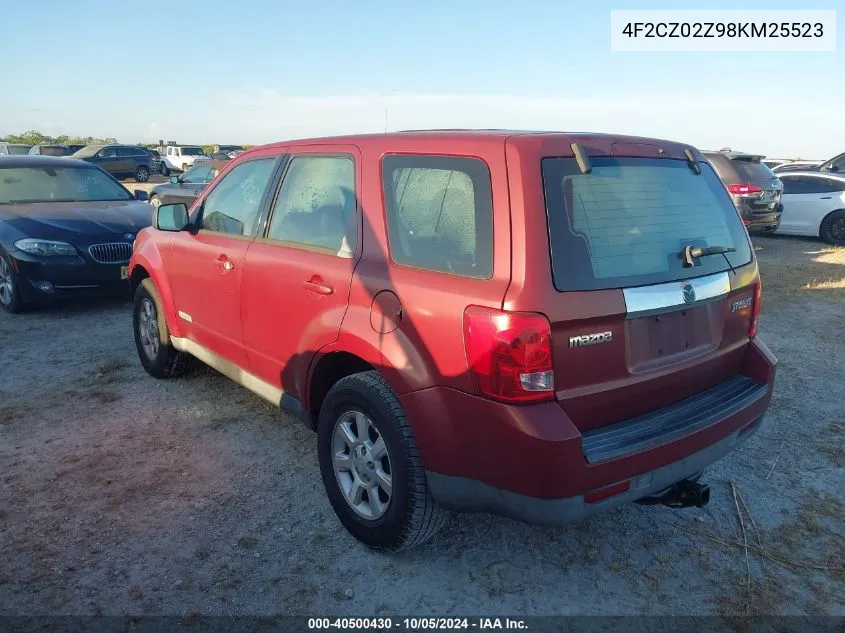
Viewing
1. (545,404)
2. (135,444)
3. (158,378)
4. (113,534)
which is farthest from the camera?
(158,378)

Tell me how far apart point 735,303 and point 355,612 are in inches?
82.9

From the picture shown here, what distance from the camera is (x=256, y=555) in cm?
289

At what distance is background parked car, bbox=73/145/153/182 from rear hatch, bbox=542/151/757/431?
28666 mm

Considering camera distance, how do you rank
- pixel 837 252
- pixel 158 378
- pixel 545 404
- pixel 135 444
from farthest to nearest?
pixel 837 252, pixel 158 378, pixel 135 444, pixel 545 404

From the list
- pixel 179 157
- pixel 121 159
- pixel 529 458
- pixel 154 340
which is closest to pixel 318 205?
pixel 529 458

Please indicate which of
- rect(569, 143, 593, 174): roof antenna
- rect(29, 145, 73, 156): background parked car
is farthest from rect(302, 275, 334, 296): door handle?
rect(29, 145, 73, 156): background parked car

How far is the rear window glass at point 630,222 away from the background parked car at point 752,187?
973 cm

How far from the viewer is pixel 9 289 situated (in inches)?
271

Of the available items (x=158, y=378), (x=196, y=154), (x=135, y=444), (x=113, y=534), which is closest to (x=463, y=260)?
(x=113, y=534)

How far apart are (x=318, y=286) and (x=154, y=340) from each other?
2.48 m

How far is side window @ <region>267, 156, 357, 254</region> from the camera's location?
3.08 metres

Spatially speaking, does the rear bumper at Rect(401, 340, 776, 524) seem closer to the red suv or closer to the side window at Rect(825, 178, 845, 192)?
the red suv

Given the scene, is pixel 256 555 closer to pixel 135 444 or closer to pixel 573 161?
pixel 135 444

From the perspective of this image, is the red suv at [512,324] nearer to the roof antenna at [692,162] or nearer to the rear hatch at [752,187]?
the roof antenna at [692,162]
